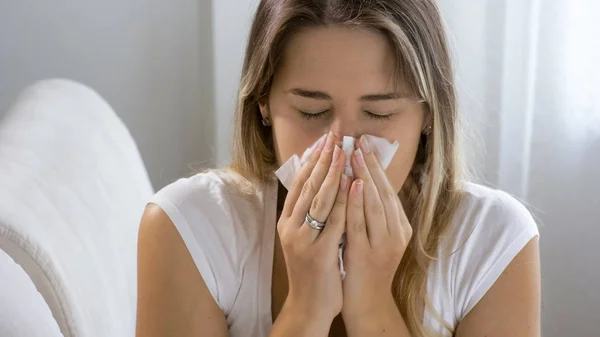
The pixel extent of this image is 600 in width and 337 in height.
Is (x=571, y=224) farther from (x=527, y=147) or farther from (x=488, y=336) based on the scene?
(x=488, y=336)

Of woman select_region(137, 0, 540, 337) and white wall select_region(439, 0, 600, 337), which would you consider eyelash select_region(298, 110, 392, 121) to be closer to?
woman select_region(137, 0, 540, 337)

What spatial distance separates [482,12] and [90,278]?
3.64 feet

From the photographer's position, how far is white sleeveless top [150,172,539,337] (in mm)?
1188

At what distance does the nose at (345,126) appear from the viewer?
1.07 meters

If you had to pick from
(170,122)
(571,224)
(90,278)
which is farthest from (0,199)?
(571,224)

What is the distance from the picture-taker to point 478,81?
1835 mm

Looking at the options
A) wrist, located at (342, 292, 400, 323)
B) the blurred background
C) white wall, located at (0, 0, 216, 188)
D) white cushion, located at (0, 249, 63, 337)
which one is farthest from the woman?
white wall, located at (0, 0, 216, 188)

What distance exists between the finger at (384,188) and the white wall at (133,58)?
2.93ft

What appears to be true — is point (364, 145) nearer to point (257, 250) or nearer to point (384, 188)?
point (384, 188)

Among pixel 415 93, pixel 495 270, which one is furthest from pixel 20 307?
pixel 495 270

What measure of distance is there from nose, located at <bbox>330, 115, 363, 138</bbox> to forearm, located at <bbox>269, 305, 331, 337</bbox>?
26 cm

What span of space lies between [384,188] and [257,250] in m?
0.24

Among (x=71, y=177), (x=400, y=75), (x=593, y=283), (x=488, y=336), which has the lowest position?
(x=593, y=283)

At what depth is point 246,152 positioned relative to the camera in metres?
1.26
